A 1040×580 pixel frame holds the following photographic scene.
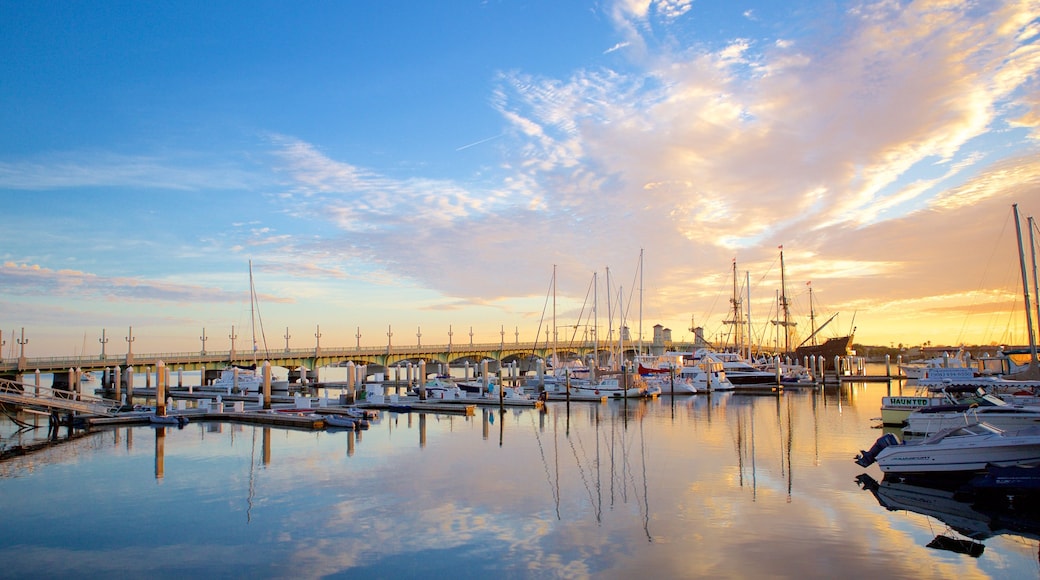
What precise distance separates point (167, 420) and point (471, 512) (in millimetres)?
34454

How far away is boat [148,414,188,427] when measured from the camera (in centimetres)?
4791

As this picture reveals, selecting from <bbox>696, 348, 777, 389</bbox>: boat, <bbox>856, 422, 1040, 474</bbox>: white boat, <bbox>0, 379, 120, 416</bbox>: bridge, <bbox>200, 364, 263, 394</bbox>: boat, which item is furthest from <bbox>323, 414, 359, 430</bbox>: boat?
<bbox>696, 348, 777, 389</bbox>: boat

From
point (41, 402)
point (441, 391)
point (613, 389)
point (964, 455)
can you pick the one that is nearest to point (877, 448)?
point (964, 455)

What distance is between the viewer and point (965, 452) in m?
25.4

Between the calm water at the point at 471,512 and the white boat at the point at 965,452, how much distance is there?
183cm

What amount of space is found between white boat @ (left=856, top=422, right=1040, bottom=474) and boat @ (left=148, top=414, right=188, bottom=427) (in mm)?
42906

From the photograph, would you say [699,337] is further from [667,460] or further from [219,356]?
[667,460]

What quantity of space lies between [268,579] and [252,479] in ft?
44.0

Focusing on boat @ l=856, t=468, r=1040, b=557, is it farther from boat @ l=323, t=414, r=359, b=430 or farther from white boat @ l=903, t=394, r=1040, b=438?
boat @ l=323, t=414, r=359, b=430

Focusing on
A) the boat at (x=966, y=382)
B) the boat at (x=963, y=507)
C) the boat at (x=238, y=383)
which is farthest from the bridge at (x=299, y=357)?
the boat at (x=963, y=507)

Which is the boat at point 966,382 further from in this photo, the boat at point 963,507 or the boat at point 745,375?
the boat at point 745,375

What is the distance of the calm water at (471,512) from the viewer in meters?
17.2

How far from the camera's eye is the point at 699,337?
146m

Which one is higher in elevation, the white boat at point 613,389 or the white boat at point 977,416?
the white boat at point 977,416
